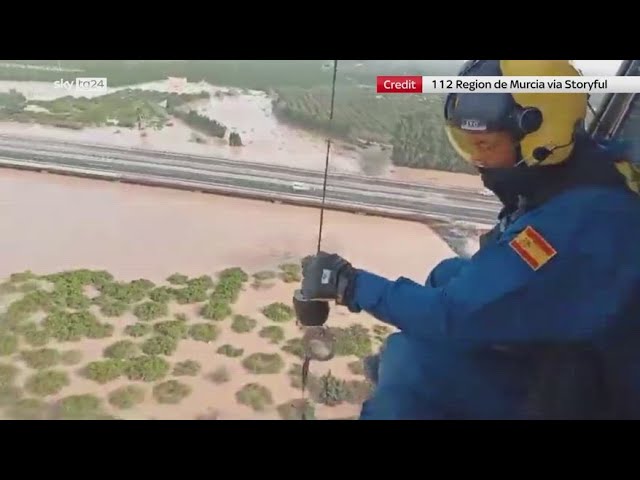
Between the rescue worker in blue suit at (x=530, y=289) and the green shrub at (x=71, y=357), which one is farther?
the green shrub at (x=71, y=357)

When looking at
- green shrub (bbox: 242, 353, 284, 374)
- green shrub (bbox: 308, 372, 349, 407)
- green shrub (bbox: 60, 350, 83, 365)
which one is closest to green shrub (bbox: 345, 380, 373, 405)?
green shrub (bbox: 308, 372, 349, 407)

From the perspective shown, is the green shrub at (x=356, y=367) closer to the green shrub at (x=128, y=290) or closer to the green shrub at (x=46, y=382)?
the green shrub at (x=128, y=290)

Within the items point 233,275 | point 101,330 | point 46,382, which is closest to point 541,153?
point 233,275

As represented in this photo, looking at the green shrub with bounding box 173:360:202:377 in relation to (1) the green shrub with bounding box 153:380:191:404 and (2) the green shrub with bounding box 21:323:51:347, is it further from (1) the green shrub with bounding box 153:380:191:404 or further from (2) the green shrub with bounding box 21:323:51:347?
(2) the green shrub with bounding box 21:323:51:347

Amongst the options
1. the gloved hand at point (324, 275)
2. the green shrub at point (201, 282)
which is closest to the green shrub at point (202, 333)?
the green shrub at point (201, 282)

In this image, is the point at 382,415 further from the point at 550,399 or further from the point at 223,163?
the point at 223,163
